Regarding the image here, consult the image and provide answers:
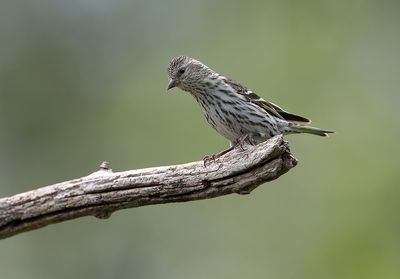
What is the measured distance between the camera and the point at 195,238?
1581 centimetres

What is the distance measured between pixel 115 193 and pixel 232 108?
2.35 m

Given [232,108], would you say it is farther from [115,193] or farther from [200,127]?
[200,127]

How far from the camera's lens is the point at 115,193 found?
841 centimetres

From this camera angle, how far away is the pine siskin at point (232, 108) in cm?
1021

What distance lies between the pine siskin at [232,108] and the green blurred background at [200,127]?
3219mm

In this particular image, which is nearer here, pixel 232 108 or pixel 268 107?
pixel 232 108

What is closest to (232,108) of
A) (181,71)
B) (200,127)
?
(181,71)

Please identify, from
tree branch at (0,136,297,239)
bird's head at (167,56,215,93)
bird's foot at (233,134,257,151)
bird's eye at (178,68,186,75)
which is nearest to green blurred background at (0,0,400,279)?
bird's foot at (233,134,257,151)

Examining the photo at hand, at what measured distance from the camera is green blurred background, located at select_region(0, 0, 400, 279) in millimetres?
13859

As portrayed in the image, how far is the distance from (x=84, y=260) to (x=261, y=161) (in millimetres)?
8664

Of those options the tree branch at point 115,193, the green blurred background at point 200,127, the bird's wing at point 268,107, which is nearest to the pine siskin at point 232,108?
the bird's wing at point 268,107

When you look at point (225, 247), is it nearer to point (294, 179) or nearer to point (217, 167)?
point (294, 179)

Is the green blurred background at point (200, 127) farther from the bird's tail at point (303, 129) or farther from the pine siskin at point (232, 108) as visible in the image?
the pine siskin at point (232, 108)

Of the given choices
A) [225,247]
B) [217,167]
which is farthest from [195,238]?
[217,167]
